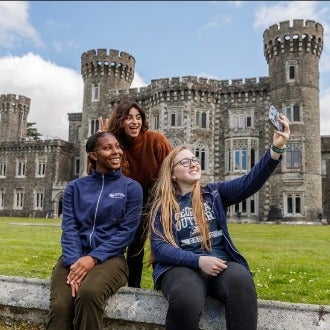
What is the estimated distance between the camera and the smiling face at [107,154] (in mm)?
4957

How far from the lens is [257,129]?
3725 cm

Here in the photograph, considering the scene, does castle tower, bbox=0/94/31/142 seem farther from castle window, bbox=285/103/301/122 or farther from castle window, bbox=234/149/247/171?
castle window, bbox=285/103/301/122

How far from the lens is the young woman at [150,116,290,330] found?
3748mm

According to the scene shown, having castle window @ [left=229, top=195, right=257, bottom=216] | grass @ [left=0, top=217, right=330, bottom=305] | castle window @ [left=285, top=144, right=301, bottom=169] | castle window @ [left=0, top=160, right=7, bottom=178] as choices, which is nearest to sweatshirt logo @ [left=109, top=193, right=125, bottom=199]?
grass @ [left=0, top=217, right=330, bottom=305]

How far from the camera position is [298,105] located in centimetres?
3581

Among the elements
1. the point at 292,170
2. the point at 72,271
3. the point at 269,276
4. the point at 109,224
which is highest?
the point at 292,170

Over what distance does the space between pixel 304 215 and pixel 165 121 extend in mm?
13334

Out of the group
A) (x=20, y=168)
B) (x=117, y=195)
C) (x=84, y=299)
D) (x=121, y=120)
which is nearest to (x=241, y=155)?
(x=20, y=168)

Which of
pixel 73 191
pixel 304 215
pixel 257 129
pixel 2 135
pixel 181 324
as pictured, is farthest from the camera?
pixel 2 135

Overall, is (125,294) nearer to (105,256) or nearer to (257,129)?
(105,256)

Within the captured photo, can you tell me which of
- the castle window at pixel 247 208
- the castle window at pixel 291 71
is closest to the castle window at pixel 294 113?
the castle window at pixel 291 71

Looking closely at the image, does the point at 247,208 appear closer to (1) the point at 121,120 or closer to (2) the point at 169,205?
(1) the point at 121,120

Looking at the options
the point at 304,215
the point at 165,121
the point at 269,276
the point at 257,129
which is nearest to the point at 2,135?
the point at 165,121

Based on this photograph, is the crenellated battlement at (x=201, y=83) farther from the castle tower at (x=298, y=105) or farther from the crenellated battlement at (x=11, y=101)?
the crenellated battlement at (x=11, y=101)
